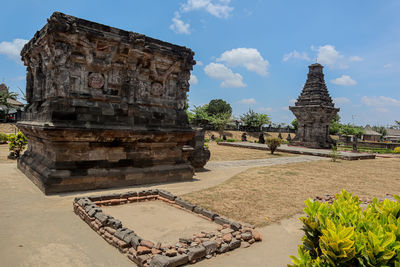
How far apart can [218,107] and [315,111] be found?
1313 inches

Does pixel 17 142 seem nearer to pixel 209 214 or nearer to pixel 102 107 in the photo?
pixel 102 107

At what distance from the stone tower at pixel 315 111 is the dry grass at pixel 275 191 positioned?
46.9 ft

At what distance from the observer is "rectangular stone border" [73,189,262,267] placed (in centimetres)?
333

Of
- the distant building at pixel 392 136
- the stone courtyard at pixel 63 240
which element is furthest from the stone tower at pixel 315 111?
the distant building at pixel 392 136

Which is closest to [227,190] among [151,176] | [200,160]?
[151,176]

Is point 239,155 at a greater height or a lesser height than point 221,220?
greater

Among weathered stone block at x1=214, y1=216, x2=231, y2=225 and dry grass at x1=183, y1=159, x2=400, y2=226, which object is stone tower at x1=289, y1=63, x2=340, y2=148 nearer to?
dry grass at x1=183, y1=159, x2=400, y2=226

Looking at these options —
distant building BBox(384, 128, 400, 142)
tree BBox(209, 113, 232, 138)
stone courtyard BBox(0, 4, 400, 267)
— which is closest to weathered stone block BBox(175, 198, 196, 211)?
stone courtyard BBox(0, 4, 400, 267)

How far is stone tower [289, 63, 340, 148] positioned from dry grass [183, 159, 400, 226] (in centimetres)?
1428

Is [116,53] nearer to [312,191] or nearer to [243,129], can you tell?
[312,191]

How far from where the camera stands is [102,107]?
7.26 m

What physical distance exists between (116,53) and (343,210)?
6927mm

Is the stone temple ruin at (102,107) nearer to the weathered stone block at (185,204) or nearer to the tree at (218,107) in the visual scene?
the weathered stone block at (185,204)

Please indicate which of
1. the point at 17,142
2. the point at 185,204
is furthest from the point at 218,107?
the point at 185,204
